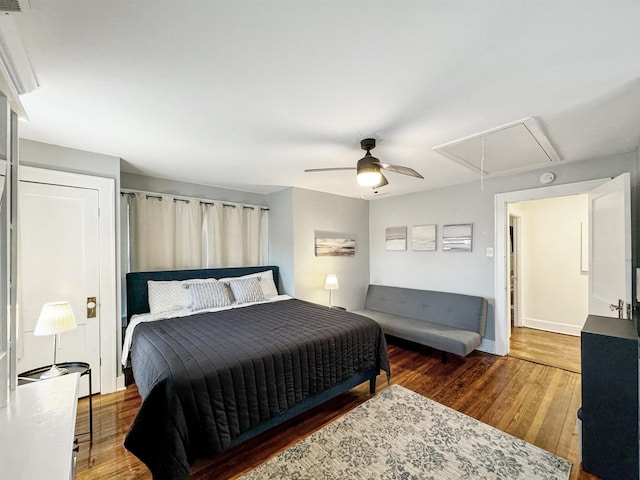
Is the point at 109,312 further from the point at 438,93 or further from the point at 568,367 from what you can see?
the point at 568,367

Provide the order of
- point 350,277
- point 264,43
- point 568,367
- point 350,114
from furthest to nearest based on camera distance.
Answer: point 350,277
point 568,367
point 350,114
point 264,43

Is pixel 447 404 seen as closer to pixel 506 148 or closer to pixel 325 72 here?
pixel 506 148

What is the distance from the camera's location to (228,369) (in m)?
1.75

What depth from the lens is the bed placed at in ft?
5.02

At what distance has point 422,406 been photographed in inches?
95.6

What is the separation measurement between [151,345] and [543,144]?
3712mm

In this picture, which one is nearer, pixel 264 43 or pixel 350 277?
pixel 264 43

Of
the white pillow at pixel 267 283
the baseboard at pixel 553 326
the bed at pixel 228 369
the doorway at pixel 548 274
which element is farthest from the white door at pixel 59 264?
the baseboard at pixel 553 326

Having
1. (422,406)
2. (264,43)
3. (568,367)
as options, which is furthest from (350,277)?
(264,43)

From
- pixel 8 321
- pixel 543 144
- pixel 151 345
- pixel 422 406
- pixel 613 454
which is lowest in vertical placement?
pixel 422 406

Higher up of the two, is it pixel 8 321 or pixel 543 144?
pixel 543 144

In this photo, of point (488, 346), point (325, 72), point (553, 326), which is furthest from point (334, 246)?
point (553, 326)

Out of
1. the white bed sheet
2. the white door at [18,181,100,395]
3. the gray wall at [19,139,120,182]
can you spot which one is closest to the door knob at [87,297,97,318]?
the white door at [18,181,100,395]

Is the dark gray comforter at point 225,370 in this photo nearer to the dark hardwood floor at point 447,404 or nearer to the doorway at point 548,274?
the dark hardwood floor at point 447,404
